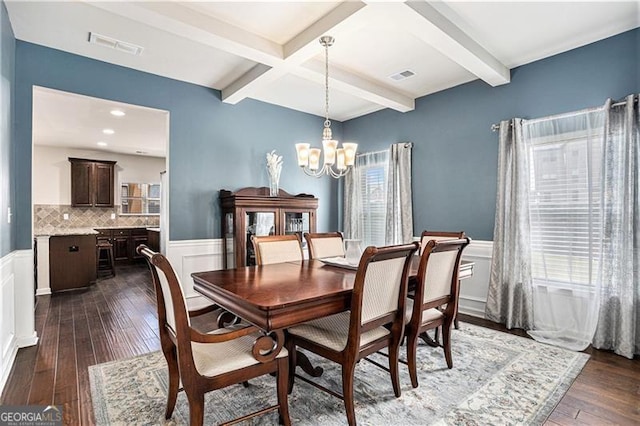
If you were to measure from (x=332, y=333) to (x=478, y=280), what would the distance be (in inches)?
100

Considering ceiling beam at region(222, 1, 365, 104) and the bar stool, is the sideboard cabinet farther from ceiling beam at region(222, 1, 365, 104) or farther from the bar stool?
the bar stool

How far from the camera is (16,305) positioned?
2.83m

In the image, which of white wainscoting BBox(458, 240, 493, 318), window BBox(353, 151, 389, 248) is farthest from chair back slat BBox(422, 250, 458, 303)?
window BBox(353, 151, 389, 248)

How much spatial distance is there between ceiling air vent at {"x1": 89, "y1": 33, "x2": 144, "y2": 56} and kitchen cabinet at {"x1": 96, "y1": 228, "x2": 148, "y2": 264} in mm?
5293

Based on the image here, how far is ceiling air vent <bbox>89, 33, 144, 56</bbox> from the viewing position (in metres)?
2.84

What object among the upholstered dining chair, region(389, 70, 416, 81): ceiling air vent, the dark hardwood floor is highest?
region(389, 70, 416, 81): ceiling air vent

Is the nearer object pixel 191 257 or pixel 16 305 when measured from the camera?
pixel 16 305

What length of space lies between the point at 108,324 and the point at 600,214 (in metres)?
4.98

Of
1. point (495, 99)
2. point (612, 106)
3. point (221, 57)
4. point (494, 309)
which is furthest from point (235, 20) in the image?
point (494, 309)

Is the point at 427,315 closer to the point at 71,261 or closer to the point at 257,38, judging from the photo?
the point at 257,38

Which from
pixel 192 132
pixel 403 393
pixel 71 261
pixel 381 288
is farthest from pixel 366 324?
pixel 71 261

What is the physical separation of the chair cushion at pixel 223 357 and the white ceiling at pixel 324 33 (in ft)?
7.47

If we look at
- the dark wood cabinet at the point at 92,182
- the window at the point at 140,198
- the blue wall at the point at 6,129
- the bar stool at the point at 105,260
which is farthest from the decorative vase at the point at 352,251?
the window at the point at 140,198

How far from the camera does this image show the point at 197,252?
3.96 meters
